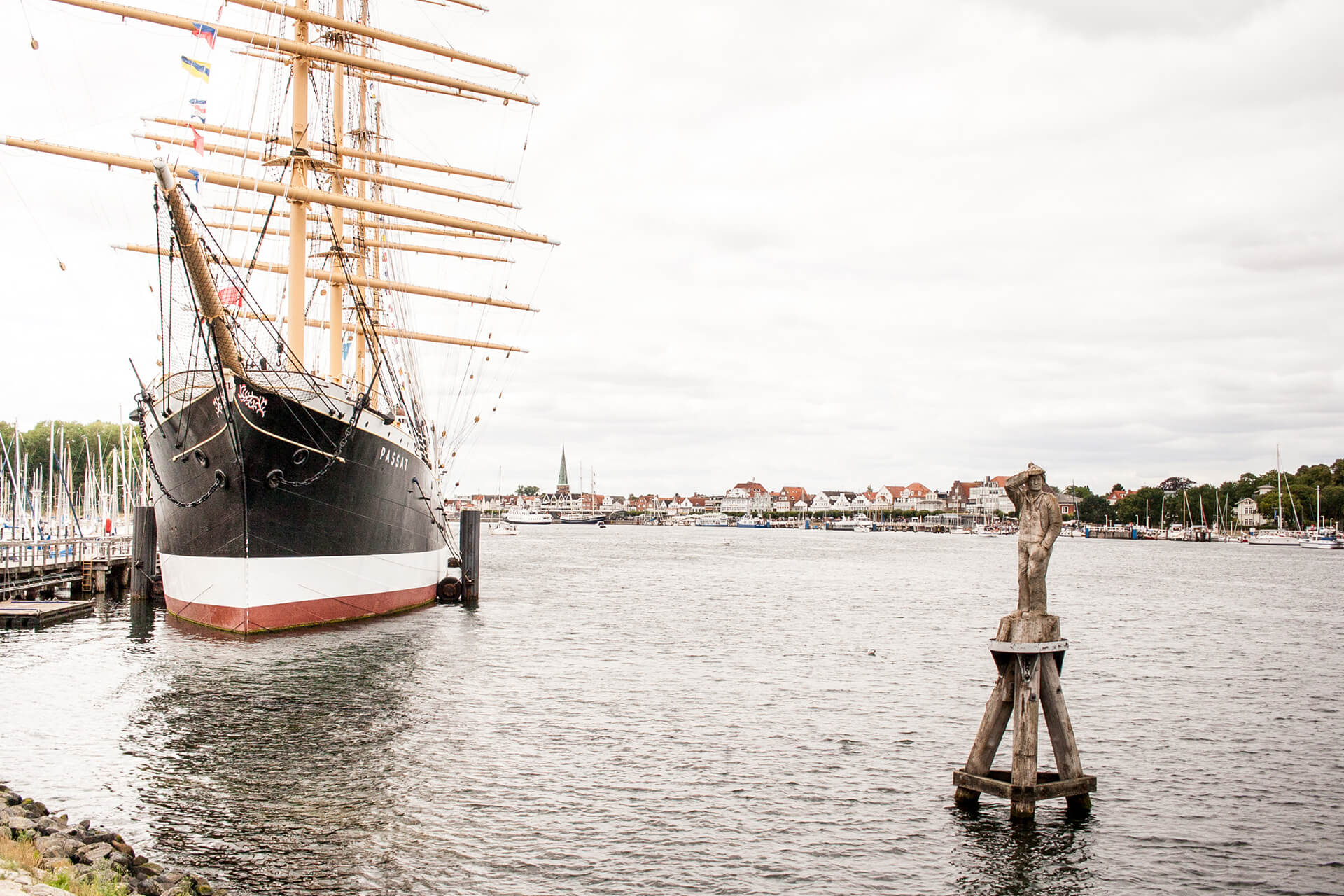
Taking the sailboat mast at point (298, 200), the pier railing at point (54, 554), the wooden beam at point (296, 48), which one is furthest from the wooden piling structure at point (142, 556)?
the wooden beam at point (296, 48)

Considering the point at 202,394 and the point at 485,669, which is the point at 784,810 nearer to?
the point at 485,669

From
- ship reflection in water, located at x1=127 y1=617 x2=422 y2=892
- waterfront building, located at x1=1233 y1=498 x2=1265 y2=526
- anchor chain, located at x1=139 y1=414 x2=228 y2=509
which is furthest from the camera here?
waterfront building, located at x1=1233 y1=498 x2=1265 y2=526

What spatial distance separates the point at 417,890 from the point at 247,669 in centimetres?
1353

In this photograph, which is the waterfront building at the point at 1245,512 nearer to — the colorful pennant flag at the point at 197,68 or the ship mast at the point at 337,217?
the ship mast at the point at 337,217

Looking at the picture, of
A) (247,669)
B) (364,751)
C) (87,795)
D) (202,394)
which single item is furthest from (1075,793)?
(202,394)

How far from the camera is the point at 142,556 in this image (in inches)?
1401

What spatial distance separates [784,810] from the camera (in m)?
13.0

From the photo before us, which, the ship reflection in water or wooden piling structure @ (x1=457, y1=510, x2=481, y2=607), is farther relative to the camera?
wooden piling structure @ (x1=457, y1=510, x2=481, y2=607)

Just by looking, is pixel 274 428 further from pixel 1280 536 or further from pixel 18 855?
pixel 1280 536

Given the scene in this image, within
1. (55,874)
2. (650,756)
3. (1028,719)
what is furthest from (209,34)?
(1028,719)

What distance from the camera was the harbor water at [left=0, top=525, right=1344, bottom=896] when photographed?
36.0 ft

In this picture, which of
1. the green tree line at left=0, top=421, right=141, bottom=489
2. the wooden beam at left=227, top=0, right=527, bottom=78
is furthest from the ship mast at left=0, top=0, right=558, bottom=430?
the green tree line at left=0, top=421, right=141, bottom=489

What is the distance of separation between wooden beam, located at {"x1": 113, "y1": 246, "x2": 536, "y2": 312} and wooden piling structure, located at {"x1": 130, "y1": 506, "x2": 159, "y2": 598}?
9.26 meters

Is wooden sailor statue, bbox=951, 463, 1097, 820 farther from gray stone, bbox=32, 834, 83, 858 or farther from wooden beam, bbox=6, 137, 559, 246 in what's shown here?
wooden beam, bbox=6, 137, 559, 246
